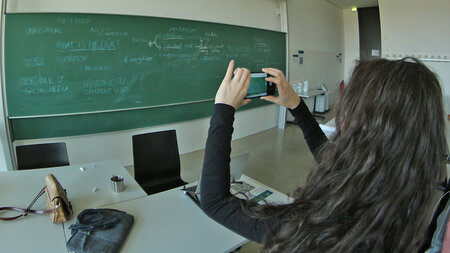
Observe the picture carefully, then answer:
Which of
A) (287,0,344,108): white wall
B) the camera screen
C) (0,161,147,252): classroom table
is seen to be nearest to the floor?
(0,161,147,252): classroom table

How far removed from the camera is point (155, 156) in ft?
7.67

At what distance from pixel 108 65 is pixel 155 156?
1.37 m

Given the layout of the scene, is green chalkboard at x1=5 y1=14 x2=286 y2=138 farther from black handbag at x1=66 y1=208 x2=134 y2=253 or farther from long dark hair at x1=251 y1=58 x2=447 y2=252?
long dark hair at x1=251 y1=58 x2=447 y2=252

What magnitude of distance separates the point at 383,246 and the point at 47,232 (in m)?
1.45

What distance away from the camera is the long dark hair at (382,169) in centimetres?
50

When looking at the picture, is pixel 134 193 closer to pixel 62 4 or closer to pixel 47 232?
pixel 47 232

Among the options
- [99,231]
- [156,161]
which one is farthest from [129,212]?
[156,161]

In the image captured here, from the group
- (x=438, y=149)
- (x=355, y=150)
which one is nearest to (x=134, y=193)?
(x=355, y=150)

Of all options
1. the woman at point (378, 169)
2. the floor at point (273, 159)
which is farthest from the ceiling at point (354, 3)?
the woman at point (378, 169)

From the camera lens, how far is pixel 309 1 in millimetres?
5949

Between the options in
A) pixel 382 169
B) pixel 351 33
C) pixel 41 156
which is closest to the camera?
pixel 382 169

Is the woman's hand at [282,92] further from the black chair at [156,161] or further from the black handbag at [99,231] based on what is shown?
the black chair at [156,161]

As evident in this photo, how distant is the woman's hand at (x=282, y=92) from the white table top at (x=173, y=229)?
1.65 ft

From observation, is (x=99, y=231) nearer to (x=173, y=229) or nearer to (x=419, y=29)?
(x=173, y=229)
